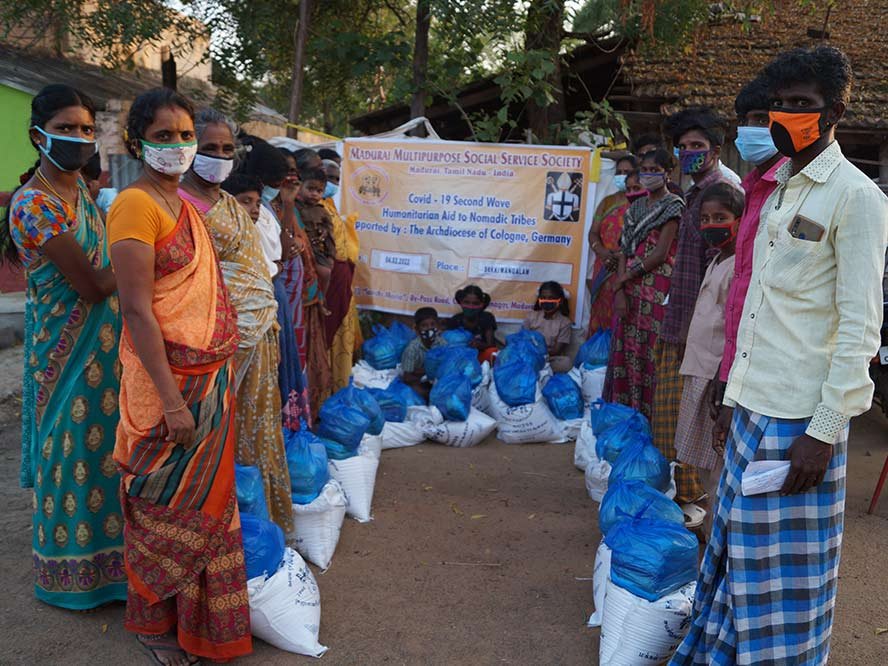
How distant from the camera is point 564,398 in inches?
229

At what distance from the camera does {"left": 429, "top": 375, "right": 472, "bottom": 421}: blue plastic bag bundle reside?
5637 mm

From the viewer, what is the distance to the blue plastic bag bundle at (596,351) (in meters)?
6.20

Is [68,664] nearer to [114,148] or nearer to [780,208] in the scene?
[780,208]

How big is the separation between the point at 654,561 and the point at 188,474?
5.61 feet

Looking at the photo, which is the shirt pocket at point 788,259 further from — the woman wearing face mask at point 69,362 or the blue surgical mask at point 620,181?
the blue surgical mask at point 620,181

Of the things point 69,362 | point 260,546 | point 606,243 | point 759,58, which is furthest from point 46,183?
point 759,58

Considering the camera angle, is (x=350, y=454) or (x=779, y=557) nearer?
(x=779, y=557)

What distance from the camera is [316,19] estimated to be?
33.2 ft

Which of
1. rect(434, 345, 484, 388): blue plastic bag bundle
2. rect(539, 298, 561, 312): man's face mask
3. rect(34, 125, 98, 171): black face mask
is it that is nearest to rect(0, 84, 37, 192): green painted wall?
rect(434, 345, 484, 388): blue plastic bag bundle

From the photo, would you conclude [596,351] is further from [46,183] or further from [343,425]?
[46,183]

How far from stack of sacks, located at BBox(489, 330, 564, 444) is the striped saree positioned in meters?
3.04

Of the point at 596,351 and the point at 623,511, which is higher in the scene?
the point at 596,351

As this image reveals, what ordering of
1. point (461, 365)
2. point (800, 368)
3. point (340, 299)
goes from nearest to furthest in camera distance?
point (800, 368) < point (340, 299) < point (461, 365)

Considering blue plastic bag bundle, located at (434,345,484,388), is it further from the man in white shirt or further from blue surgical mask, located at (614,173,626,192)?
the man in white shirt
